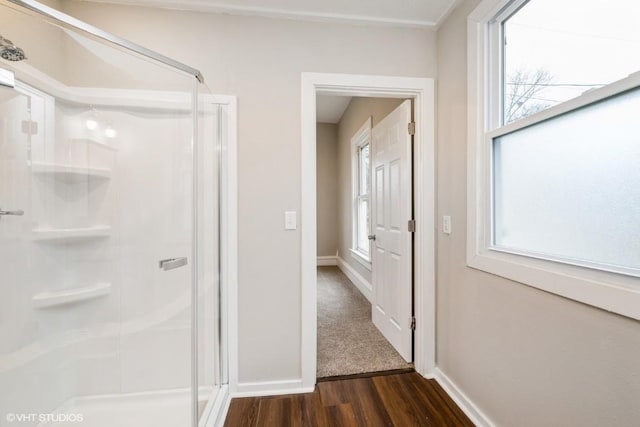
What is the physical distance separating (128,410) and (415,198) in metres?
2.13

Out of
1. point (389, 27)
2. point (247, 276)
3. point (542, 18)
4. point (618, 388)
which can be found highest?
point (389, 27)

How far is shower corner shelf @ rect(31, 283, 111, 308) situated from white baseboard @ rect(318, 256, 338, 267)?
3.83 metres

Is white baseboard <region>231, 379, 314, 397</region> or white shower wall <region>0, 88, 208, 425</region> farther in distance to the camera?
white baseboard <region>231, 379, 314, 397</region>

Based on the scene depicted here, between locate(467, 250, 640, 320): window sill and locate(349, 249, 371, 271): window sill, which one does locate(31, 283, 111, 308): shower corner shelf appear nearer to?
locate(467, 250, 640, 320): window sill

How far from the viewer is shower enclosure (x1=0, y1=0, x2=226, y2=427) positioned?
1.35 metres

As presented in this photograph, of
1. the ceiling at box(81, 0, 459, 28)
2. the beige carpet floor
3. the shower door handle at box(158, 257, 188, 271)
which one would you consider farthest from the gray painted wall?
the shower door handle at box(158, 257, 188, 271)

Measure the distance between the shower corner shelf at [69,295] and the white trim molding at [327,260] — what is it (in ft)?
12.6

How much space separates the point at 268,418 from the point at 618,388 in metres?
1.54

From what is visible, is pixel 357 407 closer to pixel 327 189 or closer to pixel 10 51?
pixel 10 51

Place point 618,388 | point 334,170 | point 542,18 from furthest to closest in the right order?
1. point 334,170
2. point 542,18
3. point 618,388

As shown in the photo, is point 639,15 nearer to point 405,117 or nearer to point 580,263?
point 580,263

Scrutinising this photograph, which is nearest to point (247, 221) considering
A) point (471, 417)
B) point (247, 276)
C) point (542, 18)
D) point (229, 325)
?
point (247, 276)

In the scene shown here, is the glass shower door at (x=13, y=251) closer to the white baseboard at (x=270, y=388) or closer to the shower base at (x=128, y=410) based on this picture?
the shower base at (x=128, y=410)

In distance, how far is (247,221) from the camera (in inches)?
67.9
